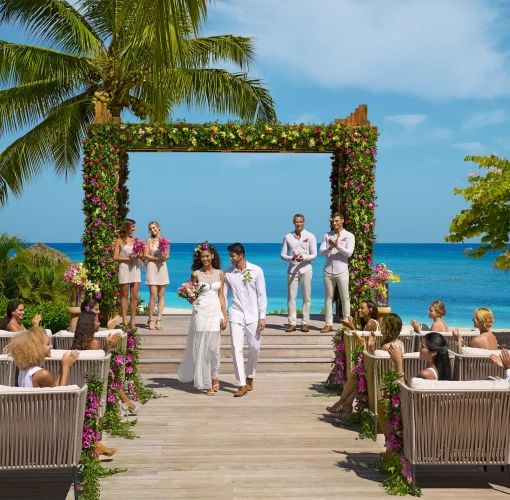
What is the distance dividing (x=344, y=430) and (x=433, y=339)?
6.84ft

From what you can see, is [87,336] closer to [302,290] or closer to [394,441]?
[394,441]

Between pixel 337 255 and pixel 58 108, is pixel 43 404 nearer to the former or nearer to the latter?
pixel 337 255

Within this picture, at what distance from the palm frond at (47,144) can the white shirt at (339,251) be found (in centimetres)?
786

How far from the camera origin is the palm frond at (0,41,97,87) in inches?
700

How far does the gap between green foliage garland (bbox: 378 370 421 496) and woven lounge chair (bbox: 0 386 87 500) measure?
233cm

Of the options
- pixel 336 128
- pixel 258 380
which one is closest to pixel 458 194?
pixel 336 128

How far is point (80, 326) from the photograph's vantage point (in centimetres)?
762

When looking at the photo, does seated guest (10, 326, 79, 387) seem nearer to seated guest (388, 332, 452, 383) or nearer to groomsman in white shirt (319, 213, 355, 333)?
seated guest (388, 332, 452, 383)

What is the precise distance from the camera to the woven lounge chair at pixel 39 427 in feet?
17.9

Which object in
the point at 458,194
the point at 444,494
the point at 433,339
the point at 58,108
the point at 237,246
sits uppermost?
the point at 58,108

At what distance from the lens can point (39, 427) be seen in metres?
5.53

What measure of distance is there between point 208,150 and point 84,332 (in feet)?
21.2

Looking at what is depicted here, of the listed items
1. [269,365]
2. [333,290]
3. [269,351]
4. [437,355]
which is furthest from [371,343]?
[333,290]

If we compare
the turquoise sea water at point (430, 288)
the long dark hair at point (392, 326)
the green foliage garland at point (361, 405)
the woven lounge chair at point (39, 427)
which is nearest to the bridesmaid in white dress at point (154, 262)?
the green foliage garland at point (361, 405)
